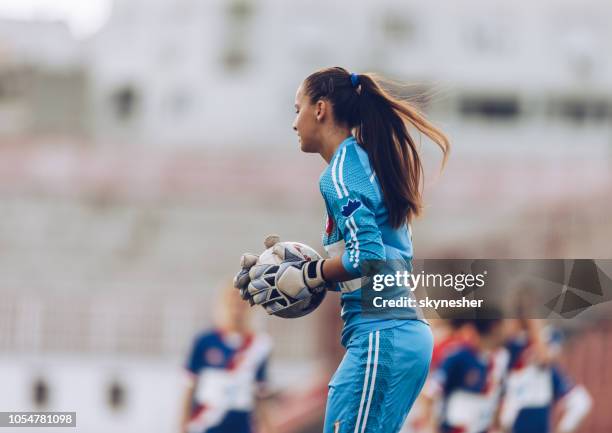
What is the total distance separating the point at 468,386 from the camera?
10.7 m

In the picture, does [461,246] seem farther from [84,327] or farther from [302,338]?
[84,327]

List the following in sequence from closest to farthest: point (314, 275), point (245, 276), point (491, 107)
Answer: point (314, 275)
point (245, 276)
point (491, 107)

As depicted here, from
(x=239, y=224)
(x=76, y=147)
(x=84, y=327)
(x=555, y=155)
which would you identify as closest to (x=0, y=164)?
(x=76, y=147)

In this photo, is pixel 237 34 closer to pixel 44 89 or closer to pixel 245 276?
pixel 44 89

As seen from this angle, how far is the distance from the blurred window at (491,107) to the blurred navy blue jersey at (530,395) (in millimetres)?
44791

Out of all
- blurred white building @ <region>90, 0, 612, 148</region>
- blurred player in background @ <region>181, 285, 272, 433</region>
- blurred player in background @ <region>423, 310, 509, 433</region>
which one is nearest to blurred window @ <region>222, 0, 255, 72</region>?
blurred white building @ <region>90, 0, 612, 148</region>

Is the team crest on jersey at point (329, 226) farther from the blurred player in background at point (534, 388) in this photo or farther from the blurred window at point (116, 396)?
the blurred window at point (116, 396)

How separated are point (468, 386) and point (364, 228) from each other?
5.97 meters

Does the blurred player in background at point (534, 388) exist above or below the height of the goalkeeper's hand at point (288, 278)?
below

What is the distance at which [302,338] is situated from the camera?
27172mm

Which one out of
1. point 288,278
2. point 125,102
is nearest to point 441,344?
point 288,278

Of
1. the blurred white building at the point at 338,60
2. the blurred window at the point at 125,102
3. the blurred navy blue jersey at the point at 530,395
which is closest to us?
the blurred navy blue jersey at the point at 530,395

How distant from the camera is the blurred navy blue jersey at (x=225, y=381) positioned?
35.1 feet

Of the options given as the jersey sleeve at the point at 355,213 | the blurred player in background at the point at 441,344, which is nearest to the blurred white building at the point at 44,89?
the blurred player in background at the point at 441,344
